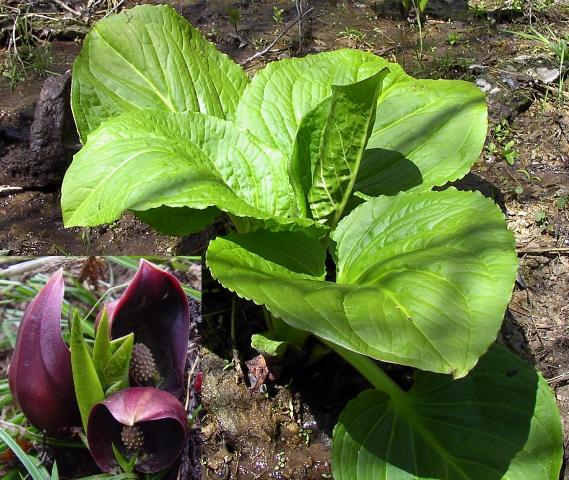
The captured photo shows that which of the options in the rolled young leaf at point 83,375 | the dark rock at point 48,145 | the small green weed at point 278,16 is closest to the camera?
the rolled young leaf at point 83,375

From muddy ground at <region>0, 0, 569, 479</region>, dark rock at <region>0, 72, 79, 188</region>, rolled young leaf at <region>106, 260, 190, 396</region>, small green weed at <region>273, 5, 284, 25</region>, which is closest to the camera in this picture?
rolled young leaf at <region>106, 260, 190, 396</region>

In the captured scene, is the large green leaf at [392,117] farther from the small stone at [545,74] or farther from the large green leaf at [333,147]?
the small stone at [545,74]

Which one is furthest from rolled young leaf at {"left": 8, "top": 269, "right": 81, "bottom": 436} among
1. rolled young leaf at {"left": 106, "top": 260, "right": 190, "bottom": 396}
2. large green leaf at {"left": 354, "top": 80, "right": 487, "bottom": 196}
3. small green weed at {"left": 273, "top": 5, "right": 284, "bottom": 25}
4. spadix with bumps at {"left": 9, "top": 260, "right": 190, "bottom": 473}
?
small green weed at {"left": 273, "top": 5, "right": 284, "bottom": 25}

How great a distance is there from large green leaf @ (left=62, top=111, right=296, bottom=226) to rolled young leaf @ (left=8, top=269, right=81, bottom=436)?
209mm

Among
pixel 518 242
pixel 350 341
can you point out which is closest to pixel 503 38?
pixel 518 242

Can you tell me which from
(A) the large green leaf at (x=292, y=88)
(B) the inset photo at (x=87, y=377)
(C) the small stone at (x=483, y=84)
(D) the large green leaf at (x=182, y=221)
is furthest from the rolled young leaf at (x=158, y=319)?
(C) the small stone at (x=483, y=84)

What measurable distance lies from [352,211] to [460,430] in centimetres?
61

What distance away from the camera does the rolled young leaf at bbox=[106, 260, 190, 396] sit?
169 cm

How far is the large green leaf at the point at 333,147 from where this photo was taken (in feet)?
5.63

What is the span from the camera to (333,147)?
5.96 feet

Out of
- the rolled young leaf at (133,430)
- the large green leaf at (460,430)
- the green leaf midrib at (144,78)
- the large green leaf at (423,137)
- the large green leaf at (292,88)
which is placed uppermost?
the green leaf midrib at (144,78)

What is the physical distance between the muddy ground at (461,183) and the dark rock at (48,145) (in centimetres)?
2

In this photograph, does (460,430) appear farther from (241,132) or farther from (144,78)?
(144,78)

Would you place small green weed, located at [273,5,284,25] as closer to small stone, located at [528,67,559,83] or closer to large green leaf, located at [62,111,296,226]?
small stone, located at [528,67,559,83]
